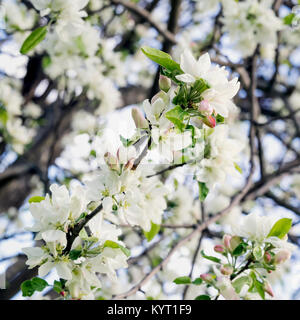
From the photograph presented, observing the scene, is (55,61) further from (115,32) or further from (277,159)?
(277,159)

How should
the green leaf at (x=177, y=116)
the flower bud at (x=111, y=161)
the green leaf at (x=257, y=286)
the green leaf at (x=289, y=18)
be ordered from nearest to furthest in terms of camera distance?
the green leaf at (x=177, y=116)
the flower bud at (x=111, y=161)
the green leaf at (x=257, y=286)
the green leaf at (x=289, y=18)

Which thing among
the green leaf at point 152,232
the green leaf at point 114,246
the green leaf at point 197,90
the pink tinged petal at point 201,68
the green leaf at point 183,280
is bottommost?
the green leaf at point 183,280

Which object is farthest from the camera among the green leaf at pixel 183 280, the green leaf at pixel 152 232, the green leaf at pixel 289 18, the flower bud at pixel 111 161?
the green leaf at pixel 289 18

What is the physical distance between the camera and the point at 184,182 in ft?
8.98

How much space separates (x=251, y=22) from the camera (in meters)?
1.96

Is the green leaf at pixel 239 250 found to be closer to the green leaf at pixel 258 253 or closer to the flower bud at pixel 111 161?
the green leaf at pixel 258 253

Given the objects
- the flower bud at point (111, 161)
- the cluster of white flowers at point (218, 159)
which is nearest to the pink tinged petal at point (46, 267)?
the flower bud at point (111, 161)

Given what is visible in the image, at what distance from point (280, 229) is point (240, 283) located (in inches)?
7.3

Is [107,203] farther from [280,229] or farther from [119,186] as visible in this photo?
[280,229]

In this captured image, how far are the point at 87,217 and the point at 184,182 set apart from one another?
6.47 feet

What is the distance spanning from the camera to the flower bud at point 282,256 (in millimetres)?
895

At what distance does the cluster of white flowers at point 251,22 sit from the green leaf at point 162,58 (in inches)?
53.2

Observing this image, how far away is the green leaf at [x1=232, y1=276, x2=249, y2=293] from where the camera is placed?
924 mm
